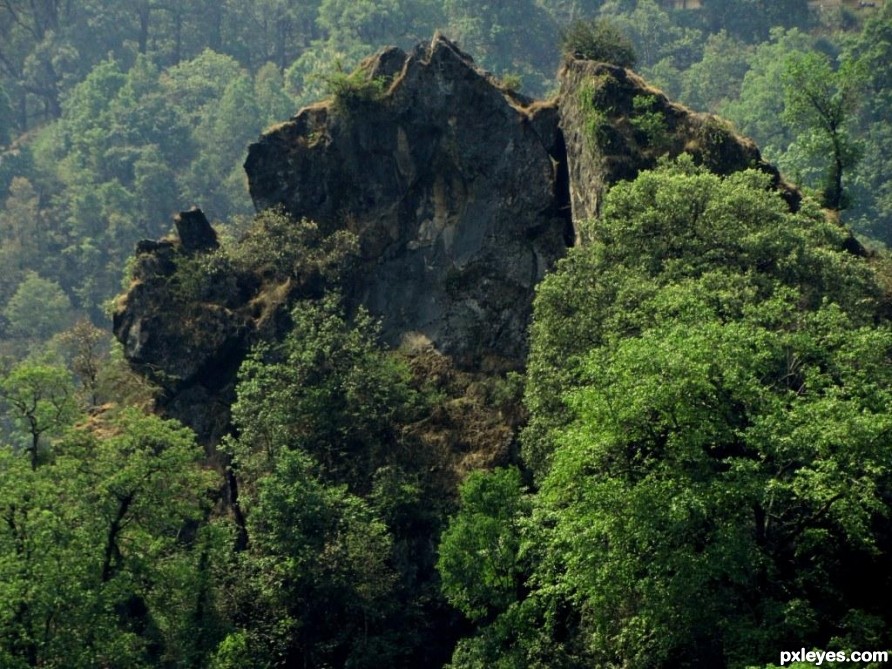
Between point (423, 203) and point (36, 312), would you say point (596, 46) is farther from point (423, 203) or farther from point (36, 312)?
point (36, 312)

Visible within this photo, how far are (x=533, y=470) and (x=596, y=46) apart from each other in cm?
1796

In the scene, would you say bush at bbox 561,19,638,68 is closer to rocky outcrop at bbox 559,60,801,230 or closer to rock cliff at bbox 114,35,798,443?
rock cliff at bbox 114,35,798,443

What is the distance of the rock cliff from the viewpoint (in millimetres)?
45750

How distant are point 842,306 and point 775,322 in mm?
3679

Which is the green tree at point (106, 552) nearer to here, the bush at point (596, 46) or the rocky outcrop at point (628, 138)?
the rocky outcrop at point (628, 138)

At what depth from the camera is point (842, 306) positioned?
3738 cm

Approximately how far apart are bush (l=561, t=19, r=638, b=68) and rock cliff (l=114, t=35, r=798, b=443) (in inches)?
56.6

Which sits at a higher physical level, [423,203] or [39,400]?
[423,203]

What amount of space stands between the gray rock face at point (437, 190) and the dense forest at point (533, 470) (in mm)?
1358

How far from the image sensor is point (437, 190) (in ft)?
163

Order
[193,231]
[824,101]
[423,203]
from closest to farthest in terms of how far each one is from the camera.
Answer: [423,203], [824,101], [193,231]

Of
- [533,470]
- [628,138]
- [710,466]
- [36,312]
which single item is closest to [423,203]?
[628,138]

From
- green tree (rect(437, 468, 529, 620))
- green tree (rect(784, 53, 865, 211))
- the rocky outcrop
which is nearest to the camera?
green tree (rect(437, 468, 529, 620))

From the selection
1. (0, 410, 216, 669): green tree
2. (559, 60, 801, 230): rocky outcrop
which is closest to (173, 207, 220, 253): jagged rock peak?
(0, 410, 216, 669): green tree
